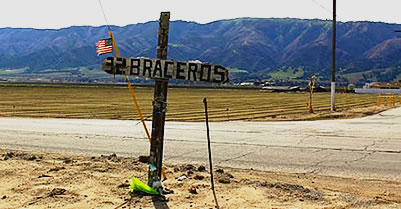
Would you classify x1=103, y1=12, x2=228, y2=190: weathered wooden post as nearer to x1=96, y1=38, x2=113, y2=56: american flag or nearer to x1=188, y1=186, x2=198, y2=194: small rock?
x1=188, y1=186, x2=198, y2=194: small rock

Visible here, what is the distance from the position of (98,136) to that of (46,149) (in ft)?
10.3

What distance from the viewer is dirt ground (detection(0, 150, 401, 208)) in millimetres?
6637

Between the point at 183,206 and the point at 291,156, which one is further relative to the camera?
the point at 291,156

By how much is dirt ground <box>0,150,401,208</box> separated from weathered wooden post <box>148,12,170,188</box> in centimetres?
42

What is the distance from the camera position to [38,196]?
6.90 meters

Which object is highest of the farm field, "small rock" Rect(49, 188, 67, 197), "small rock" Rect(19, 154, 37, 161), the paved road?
"small rock" Rect(49, 188, 67, 197)

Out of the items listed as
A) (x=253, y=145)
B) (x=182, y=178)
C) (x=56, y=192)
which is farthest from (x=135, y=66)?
(x=253, y=145)

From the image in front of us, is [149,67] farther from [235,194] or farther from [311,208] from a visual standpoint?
[311,208]

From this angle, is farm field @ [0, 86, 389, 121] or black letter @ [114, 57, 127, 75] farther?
farm field @ [0, 86, 389, 121]

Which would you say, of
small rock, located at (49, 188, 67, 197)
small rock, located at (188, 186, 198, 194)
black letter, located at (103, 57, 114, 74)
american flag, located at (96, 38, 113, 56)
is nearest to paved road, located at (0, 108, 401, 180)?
small rock, located at (188, 186, 198, 194)

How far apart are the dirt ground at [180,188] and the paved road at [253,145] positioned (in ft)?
3.68

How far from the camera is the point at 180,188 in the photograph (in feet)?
24.5

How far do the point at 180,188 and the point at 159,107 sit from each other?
52.5 inches

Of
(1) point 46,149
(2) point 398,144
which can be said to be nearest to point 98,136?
(1) point 46,149
